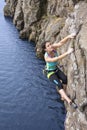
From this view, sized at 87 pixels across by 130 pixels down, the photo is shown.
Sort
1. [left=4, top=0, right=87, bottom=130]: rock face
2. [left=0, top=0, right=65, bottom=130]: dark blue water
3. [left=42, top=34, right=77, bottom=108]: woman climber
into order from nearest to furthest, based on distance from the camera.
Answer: [left=42, top=34, right=77, bottom=108]: woman climber → [left=4, top=0, right=87, bottom=130]: rock face → [left=0, top=0, right=65, bottom=130]: dark blue water

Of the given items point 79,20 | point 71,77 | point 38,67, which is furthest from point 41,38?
point 71,77

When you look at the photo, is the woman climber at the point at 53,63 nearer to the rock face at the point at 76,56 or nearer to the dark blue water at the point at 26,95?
the rock face at the point at 76,56

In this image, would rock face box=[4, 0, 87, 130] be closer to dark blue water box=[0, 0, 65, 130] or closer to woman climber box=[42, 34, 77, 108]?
woman climber box=[42, 34, 77, 108]

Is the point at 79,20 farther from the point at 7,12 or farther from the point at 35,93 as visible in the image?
the point at 7,12

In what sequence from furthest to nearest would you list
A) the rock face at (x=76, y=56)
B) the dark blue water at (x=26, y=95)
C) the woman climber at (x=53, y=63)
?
the dark blue water at (x=26, y=95) < the rock face at (x=76, y=56) < the woman climber at (x=53, y=63)

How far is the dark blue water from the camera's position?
1532 inches

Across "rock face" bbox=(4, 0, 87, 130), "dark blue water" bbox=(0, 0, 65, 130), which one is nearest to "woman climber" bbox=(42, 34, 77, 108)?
"rock face" bbox=(4, 0, 87, 130)

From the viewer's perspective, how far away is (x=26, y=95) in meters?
46.6

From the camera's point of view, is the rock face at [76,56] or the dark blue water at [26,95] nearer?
the rock face at [76,56]

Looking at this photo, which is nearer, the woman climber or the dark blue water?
the woman climber

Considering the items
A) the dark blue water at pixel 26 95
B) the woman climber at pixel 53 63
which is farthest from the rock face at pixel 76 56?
the dark blue water at pixel 26 95

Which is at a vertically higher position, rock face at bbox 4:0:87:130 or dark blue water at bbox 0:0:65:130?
rock face at bbox 4:0:87:130

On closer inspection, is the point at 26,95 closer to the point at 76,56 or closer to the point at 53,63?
the point at 76,56

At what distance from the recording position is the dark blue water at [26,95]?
128ft
